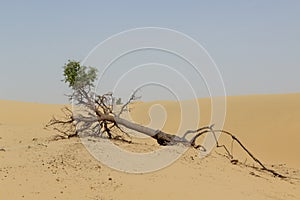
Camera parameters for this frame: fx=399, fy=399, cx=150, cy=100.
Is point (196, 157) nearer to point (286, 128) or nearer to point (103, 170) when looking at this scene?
point (103, 170)

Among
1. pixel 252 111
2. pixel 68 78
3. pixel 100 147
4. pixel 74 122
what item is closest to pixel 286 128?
pixel 252 111

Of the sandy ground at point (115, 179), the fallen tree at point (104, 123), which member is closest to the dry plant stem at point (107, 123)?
the fallen tree at point (104, 123)

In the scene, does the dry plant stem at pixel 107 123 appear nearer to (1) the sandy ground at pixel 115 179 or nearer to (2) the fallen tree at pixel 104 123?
(2) the fallen tree at pixel 104 123

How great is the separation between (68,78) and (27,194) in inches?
1200

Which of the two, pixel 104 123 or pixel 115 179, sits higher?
pixel 104 123

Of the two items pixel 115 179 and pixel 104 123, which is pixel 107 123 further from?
pixel 115 179

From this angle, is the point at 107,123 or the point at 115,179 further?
the point at 107,123

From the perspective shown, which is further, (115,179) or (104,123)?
(104,123)

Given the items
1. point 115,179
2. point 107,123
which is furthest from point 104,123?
point 115,179

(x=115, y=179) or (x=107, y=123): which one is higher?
(x=107, y=123)

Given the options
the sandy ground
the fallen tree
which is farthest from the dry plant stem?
the sandy ground

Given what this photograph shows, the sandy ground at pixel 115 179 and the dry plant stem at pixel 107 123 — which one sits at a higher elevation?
the dry plant stem at pixel 107 123

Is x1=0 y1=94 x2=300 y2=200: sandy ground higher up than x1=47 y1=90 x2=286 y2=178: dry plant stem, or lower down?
lower down

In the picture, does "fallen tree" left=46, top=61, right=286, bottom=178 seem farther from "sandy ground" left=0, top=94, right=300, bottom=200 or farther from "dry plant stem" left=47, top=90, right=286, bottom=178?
"sandy ground" left=0, top=94, right=300, bottom=200
